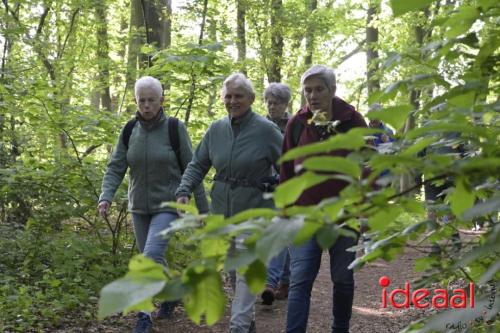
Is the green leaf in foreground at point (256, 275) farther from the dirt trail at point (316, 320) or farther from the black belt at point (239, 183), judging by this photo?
the dirt trail at point (316, 320)

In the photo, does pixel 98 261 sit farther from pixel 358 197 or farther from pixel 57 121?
pixel 358 197

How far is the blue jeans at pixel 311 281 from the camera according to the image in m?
3.81

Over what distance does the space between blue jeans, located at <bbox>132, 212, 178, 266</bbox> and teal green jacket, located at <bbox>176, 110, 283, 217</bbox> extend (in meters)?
0.36

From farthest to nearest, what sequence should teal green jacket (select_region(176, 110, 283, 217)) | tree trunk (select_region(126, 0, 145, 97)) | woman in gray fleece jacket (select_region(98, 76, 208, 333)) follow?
tree trunk (select_region(126, 0, 145, 97)) → woman in gray fleece jacket (select_region(98, 76, 208, 333)) → teal green jacket (select_region(176, 110, 283, 217))

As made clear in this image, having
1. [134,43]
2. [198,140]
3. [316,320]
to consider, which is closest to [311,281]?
[316,320]

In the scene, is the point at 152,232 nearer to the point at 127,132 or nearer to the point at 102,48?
the point at 127,132

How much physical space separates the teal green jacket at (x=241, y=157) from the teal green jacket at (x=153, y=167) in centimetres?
41

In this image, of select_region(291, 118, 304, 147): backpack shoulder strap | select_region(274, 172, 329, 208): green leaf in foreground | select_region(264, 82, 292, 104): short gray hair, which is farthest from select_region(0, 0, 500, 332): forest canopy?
select_region(291, 118, 304, 147): backpack shoulder strap

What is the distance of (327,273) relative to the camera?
843cm

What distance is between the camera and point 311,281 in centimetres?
388

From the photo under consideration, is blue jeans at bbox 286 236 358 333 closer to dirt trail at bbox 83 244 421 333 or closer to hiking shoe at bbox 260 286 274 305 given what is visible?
dirt trail at bbox 83 244 421 333

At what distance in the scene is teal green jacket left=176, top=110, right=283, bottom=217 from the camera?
4.37m

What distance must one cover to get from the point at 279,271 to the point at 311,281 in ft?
6.73

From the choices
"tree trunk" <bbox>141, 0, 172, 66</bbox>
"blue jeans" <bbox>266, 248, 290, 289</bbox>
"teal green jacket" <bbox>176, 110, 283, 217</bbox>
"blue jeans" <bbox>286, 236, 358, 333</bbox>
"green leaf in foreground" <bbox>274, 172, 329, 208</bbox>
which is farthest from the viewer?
"tree trunk" <bbox>141, 0, 172, 66</bbox>
